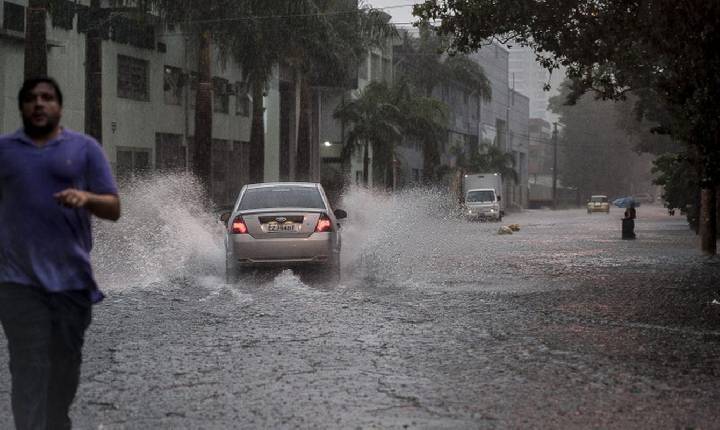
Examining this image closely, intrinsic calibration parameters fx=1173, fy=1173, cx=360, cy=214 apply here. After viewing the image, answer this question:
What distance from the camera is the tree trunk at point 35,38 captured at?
24.6 meters

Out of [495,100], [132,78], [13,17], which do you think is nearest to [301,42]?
[132,78]

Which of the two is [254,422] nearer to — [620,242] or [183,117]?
[620,242]

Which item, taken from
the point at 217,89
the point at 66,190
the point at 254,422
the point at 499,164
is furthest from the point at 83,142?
the point at 499,164

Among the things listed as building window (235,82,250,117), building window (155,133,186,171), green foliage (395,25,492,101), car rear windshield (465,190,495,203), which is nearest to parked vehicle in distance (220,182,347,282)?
building window (155,133,186,171)

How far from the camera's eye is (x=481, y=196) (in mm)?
62250

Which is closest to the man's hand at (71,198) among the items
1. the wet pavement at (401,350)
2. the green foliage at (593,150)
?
the wet pavement at (401,350)

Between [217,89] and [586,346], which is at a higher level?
[217,89]

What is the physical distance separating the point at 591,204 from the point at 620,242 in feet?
184

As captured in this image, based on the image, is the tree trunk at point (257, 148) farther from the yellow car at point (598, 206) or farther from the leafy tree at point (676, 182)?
the yellow car at point (598, 206)

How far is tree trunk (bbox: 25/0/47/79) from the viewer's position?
80.8 ft

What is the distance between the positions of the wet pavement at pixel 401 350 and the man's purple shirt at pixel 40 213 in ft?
5.43

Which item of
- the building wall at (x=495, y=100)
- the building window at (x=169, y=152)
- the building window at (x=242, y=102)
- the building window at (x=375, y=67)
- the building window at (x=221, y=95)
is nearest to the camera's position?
the building window at (x=169, y=152)

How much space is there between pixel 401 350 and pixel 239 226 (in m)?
7.21

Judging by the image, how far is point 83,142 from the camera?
18.0 feet
